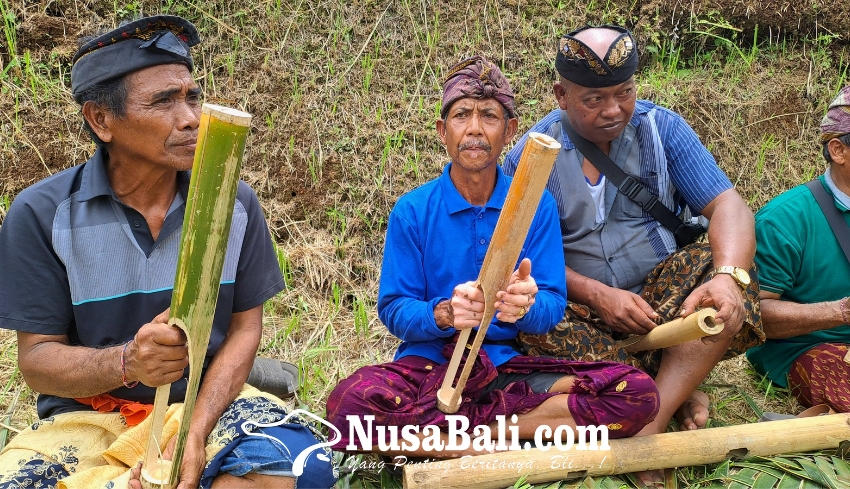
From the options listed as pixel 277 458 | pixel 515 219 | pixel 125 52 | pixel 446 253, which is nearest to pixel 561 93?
pixel 446 253

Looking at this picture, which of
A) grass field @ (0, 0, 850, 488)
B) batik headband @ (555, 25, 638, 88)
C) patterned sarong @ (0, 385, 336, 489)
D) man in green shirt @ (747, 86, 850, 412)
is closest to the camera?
patterned sarong @ (0, 385, 336, 489)

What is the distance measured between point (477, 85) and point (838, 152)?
1664mm

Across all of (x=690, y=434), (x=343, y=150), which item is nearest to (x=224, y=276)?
(x=690, y=434)

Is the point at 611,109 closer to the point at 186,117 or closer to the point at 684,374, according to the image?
the point at 684,374

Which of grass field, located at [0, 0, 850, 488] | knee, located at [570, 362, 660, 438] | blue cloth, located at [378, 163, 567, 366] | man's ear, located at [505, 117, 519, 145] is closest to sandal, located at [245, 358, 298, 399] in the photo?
grass field, located at [0, 0, 850, 488]

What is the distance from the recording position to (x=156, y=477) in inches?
101

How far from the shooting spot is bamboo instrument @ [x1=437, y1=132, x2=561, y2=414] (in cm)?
240

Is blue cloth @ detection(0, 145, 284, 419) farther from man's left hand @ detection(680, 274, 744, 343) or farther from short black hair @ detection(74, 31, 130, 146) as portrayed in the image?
man's left hand @ detection(680, 274, 744, 343)

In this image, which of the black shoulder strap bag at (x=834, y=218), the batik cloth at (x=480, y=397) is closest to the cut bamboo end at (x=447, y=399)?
the batik cloth at (x=480, y=397)

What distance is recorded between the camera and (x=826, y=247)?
3779mm

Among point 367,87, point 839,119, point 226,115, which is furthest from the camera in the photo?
point 367,87

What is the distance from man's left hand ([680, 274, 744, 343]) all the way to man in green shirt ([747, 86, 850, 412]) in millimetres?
352

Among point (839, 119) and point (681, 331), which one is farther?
point (839, 119)

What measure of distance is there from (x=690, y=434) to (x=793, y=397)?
3.04ft
